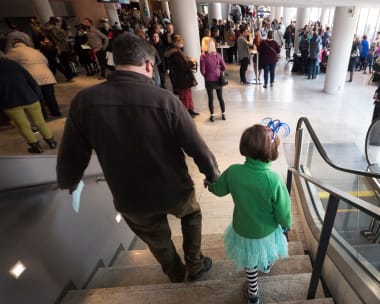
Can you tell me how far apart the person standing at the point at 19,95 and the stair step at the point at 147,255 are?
250 centimetres

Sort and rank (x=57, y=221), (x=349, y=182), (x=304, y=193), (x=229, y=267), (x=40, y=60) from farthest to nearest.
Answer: (x=40, y=60) → (x=349, y=182) → (x=304, y=193) → (x=229, y=267) → (x=57, y=221)

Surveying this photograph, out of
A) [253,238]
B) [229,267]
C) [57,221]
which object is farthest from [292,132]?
[57,221]

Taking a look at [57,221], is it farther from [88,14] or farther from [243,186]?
[88,14]

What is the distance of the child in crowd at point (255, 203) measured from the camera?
132cm

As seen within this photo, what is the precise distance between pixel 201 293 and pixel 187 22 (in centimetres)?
657

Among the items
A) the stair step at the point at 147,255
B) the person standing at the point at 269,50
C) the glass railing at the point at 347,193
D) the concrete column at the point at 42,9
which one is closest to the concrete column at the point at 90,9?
the concrete column at the point at 42,9

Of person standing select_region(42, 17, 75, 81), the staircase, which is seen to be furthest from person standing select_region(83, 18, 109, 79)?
the staircase

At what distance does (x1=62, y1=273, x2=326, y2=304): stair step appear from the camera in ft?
5.59

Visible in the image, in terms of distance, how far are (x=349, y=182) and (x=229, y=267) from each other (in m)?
1.94

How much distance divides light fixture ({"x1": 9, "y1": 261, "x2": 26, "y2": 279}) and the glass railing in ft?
5.78

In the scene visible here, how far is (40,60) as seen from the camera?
4.48 m

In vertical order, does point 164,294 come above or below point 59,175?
below

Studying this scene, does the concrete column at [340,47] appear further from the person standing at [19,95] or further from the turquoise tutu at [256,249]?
the person standing at [19,95]

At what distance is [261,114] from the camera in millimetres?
5734
